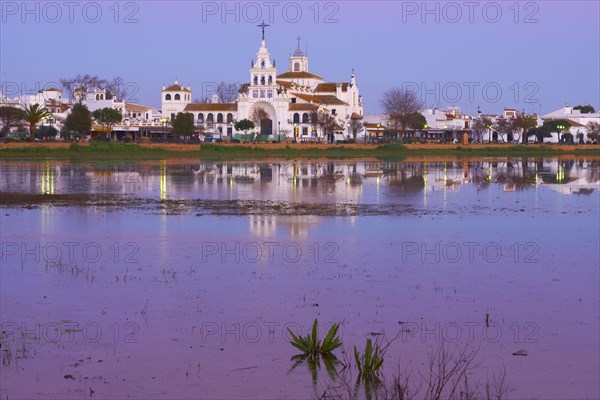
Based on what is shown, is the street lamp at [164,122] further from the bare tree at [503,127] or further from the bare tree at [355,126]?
the bare tree at [503,127]

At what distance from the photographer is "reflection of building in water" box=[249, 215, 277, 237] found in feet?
69.7

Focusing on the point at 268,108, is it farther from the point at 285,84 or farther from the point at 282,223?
the point at 282,223

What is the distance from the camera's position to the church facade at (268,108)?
349 ft

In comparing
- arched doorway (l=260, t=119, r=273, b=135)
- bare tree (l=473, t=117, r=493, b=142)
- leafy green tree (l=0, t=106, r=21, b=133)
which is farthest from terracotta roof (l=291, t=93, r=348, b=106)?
leafy green tree (l=0, t=106, r=21, b=133)

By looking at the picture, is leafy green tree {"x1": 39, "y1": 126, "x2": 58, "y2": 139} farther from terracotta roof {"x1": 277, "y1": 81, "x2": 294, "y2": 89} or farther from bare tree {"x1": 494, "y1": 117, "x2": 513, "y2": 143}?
bare tree {"x1": 494, "y1": 117, "x2": 513, "y2": 143}

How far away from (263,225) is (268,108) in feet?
279

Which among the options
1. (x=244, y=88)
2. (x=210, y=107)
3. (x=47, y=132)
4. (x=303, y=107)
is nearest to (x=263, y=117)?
(x=303, y=107)

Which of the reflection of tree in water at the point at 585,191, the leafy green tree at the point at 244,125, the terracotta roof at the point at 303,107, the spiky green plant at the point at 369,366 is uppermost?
the terracotta roof at the point at 303,107

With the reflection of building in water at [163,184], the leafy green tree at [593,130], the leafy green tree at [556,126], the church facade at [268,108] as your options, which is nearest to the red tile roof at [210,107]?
the church facade at [268,108]

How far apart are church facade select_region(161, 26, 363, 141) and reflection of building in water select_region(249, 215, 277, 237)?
77.0m

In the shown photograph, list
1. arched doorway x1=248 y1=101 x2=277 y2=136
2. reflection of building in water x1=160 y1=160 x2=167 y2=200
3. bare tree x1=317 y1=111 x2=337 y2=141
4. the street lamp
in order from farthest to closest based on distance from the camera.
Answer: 1. the street lamp
2. arched doorway x1=248 y1=101 x2=277 y2=136
3. bare tree x1=317 y1=111 x2=337 y2=141
4. reflection of building in water x1=160 y1=160 x2=167 y2=200

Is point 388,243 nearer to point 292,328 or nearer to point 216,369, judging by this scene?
point 292,328

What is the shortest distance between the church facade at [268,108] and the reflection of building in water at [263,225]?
7702 cm

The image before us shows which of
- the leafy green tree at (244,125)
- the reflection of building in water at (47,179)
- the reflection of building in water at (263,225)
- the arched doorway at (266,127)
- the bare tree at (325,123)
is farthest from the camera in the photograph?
the arched doorway at (266,127)
